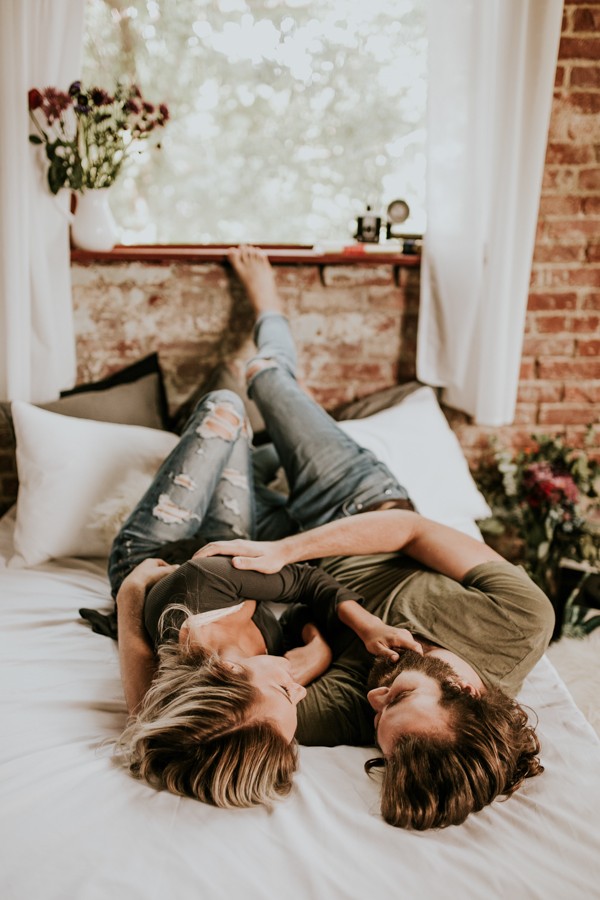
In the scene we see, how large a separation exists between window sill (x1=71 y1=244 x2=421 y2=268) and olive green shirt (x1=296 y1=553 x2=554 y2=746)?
49.8 inches

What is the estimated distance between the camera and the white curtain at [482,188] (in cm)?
225

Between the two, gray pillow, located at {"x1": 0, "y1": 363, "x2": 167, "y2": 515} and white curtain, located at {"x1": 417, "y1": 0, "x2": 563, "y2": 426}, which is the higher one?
white curtain, located at {"x1": 417, "y1": 0, "x2": 563, "y2": 426}

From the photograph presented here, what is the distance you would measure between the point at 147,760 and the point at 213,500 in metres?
0.90

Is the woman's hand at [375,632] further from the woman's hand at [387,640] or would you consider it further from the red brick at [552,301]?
the red brick at [552,301]

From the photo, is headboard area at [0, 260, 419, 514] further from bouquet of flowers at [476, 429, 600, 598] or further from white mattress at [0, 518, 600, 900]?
white mattress at [0, 518, 600, 900]

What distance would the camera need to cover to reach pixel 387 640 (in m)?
1.56

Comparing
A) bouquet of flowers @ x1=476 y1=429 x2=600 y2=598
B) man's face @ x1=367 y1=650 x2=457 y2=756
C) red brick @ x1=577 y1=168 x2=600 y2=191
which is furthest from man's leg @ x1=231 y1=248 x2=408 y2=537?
red brick @ x1=577 y1=168 x2=600 y2=191

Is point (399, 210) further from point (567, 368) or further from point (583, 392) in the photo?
point (583, 392)

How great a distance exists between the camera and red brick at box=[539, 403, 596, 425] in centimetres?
282

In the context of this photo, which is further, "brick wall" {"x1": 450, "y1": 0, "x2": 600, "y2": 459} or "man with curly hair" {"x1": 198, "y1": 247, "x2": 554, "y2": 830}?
"brick wall" {"x1": 450, "y1": 0, "x2": 600, "y2": 459}

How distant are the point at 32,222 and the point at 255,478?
1.10 metres

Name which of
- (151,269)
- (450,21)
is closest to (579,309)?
(450,21)

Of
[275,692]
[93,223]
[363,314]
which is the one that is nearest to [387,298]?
[363,314]

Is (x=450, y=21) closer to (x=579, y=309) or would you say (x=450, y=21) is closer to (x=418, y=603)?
(x=579, y=309)
